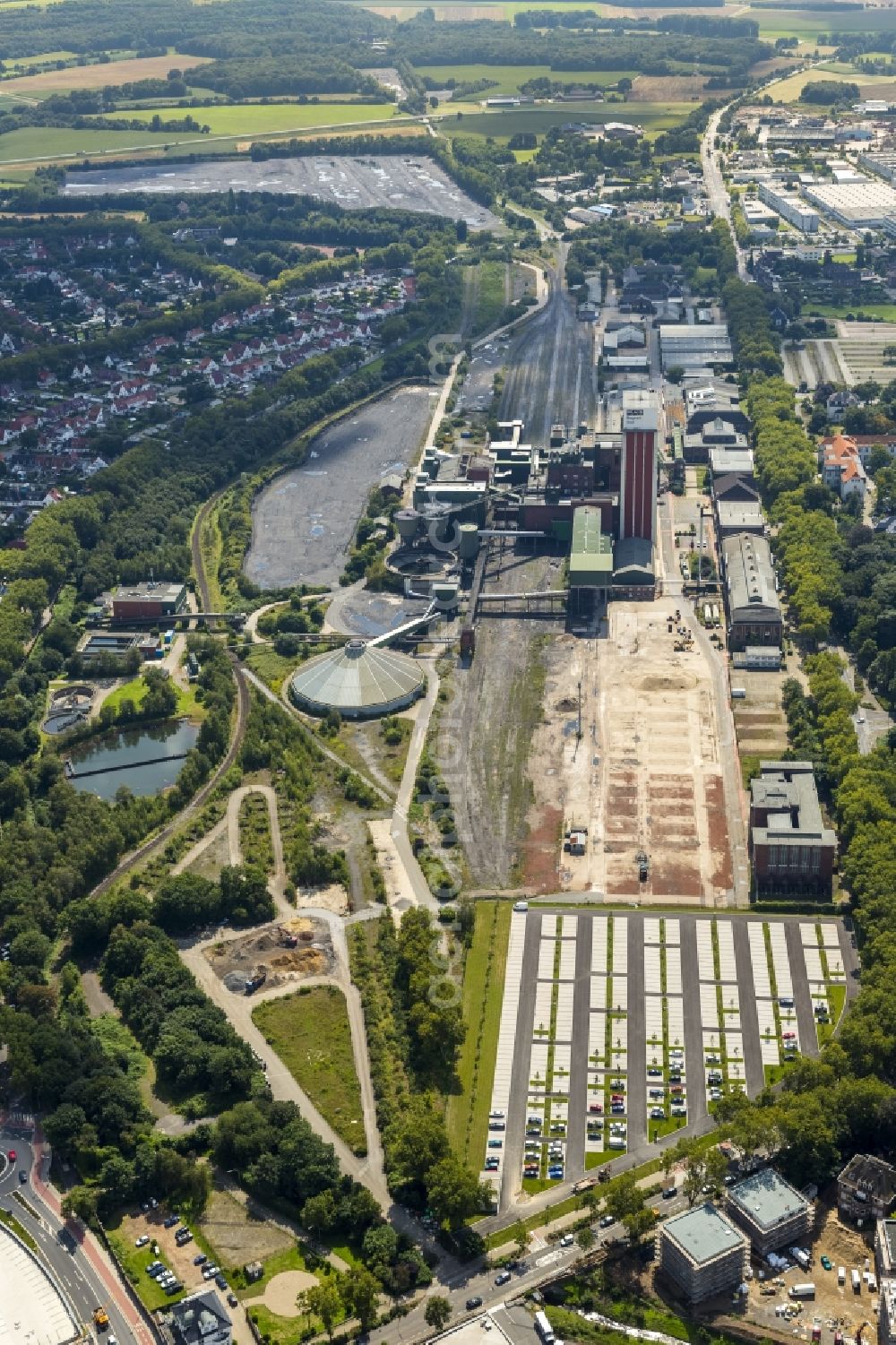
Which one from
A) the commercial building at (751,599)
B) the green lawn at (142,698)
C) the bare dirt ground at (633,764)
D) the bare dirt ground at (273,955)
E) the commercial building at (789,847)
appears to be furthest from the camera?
the commercial building at (751,599)

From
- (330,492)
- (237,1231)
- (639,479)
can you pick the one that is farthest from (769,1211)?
(330,492)

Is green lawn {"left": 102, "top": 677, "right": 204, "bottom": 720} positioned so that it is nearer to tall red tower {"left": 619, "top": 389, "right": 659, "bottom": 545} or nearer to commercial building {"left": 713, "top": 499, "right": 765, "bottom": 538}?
tall red tower {"left": 619, "top": 389, "right": 659, "bottom": 545}

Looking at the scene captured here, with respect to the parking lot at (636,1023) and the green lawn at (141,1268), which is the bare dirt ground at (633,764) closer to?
the parking lot at (636,1023)

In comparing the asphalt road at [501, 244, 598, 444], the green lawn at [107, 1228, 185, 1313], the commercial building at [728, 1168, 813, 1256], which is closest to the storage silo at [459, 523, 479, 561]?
the asphalt road at [501, 244, 598, 444]

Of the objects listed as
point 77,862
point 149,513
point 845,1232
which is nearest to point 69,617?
point 149,513

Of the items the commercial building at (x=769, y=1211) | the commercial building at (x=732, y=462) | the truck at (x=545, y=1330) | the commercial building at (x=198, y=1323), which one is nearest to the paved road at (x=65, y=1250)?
the commercial building at (x=198, y=1323)

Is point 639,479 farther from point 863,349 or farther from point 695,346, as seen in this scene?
point 863,349

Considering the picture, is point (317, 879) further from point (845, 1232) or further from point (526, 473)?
point (526, 473)

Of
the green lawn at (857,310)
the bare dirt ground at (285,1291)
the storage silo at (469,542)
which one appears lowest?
the bare dirt ground at (285,1291)
